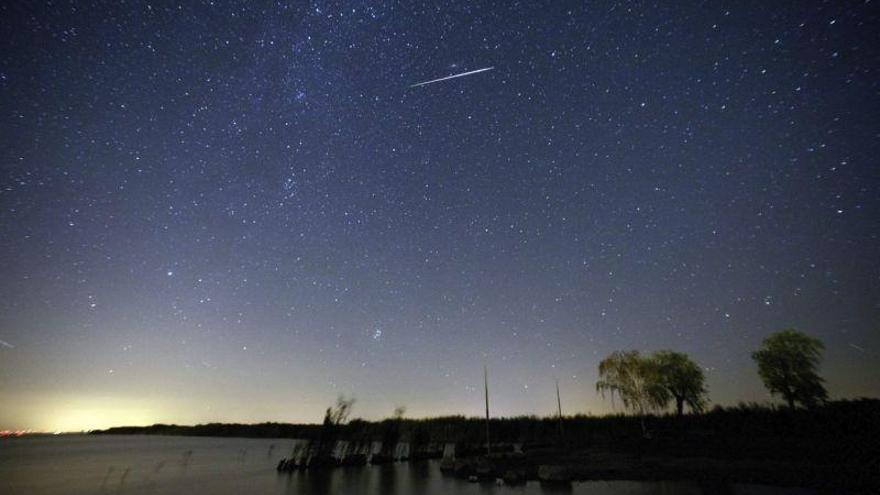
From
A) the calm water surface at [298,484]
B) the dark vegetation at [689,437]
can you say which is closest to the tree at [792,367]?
the dark vegetation at [689,437]

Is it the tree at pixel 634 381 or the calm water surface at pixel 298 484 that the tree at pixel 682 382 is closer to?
the tree at pixel 634 381

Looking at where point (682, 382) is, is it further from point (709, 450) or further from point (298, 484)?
point (298, 484)

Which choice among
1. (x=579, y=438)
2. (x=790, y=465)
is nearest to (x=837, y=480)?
(x=790, y=465)

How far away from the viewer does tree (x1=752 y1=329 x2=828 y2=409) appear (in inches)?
1344

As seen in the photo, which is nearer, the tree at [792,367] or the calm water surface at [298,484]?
the calm water surface at [298,484]

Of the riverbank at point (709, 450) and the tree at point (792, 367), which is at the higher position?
the tree at point (792, 367)

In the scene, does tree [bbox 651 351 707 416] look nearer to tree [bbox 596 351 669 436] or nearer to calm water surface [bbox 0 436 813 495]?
tree [bbox 596 351 669 436]

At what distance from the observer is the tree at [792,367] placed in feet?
112

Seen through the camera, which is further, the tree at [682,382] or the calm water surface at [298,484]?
the tree at [682,382]

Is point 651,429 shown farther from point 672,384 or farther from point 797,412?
point 797,412

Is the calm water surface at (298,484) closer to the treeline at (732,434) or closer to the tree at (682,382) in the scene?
the treeline at (732,434)

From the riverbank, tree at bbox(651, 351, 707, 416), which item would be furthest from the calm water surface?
tree at bbox(651, 351, 707, 416)

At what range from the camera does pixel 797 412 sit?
3222 centimetres

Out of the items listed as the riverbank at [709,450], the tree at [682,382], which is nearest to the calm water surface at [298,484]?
the riverbank at [709,450]
